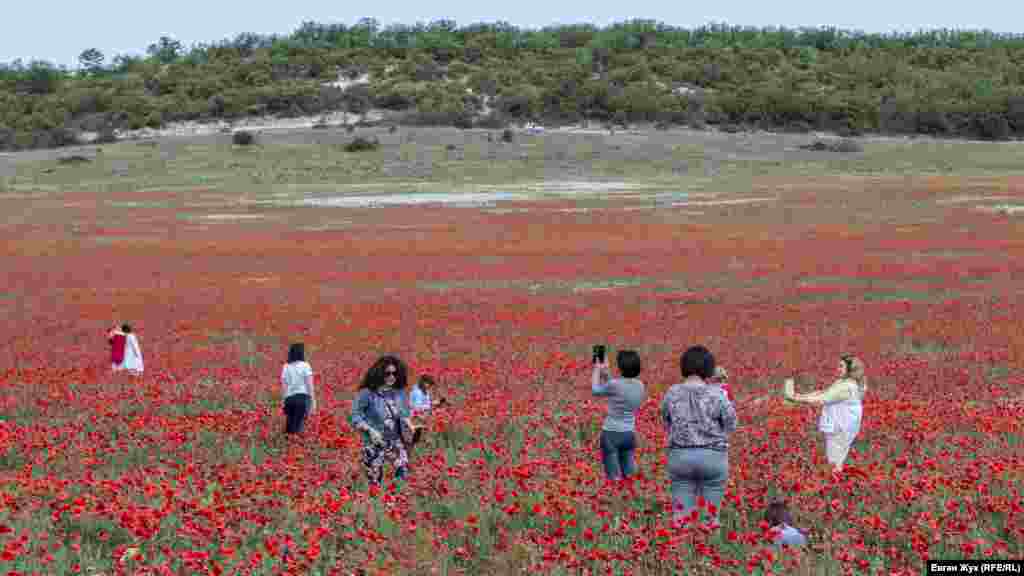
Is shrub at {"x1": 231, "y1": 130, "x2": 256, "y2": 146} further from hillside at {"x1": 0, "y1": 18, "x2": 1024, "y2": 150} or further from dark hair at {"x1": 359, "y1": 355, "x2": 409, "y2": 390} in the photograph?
dark hair at {"x1": 359, "y1": 355, "x2": 409, "y2": 390}

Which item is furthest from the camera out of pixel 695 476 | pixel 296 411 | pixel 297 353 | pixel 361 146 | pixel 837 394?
pixel 361 146

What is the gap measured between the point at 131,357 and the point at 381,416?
11.4 metres

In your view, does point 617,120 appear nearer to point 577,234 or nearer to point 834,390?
point 577,234

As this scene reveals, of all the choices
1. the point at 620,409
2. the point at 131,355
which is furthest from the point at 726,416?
the point at 131,355

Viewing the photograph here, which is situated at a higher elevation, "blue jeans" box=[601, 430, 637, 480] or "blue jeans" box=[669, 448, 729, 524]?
"blue jeans" box=[669, 448, 729, 524]

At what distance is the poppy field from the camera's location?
9.30 metres

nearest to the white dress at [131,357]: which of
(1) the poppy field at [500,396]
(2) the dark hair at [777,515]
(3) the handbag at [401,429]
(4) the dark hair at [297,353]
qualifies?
(1) the poppy field at [500,396]

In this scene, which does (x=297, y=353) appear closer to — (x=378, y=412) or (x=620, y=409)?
(x=378, y=412)

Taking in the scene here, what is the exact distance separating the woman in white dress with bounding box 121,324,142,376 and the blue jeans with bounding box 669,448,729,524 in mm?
13959

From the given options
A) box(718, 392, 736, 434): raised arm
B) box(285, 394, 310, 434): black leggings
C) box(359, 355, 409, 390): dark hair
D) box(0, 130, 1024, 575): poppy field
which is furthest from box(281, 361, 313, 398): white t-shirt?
box(718, 392, 736, 434): raised arm

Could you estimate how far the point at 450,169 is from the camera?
10588 cm

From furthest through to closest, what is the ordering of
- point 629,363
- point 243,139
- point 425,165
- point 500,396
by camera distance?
point 243,139 < point 425,165 < point 500,396 < point 629,363

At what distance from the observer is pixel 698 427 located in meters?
9.61

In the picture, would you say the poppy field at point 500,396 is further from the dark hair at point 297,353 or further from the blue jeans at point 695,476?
the dark hair at point 297,353
